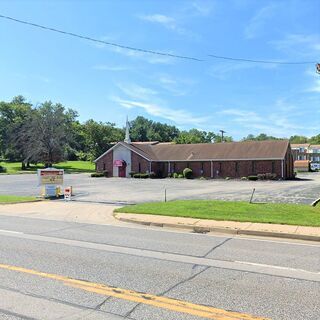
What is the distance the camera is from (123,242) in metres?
10.7

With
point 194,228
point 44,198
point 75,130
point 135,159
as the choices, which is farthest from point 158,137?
point 194,228

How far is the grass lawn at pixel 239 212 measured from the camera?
46.5ft

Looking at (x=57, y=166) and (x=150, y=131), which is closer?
(x=57, y=166)

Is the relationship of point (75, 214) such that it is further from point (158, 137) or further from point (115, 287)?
point (158, 137)

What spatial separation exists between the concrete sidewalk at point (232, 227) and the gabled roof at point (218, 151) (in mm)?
40946

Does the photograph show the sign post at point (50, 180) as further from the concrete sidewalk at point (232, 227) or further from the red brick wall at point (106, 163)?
the red brick wall at point (106, 163)

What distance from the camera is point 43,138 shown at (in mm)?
84000

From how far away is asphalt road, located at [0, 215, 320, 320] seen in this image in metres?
5.48

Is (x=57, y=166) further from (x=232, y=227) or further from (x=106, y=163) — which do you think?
(x=232, y=227)

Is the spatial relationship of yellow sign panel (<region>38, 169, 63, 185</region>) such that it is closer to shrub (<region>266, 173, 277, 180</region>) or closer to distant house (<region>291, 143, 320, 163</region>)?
shrub (<region>266, 173, 277, 180</region>)

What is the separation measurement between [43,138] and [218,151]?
3945 cm

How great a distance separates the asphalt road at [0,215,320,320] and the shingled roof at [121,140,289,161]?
4534cm

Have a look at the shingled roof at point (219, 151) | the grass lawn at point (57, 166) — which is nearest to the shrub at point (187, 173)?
the shingled roof at point (219, 151)

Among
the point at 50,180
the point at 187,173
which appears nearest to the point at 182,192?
the point at 50,180
